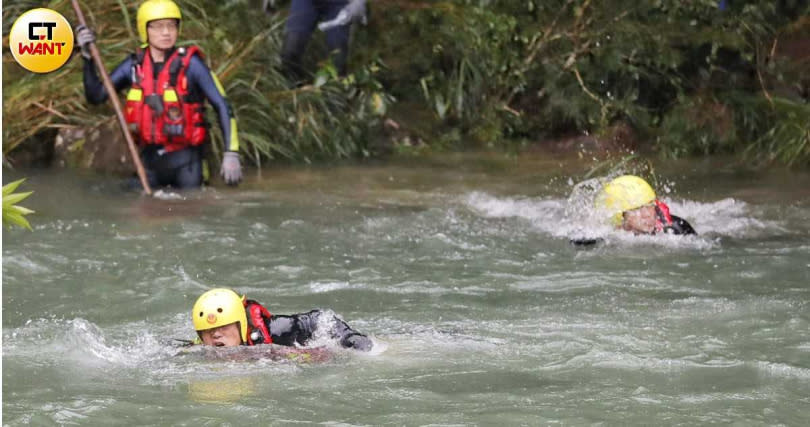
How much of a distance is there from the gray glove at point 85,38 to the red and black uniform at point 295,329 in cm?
470

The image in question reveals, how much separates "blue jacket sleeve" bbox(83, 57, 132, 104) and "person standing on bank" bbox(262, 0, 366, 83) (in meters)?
2.11

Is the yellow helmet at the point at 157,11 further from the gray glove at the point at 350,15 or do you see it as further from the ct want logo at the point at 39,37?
the ct want logo at the point at 39,37

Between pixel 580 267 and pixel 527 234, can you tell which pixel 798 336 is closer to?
pixel 580 267

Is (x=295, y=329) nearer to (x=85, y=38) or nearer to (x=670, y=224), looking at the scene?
(x=670, y=224)

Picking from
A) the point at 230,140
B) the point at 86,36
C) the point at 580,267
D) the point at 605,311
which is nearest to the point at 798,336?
the point at 605,311

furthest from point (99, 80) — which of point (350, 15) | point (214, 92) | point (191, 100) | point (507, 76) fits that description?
point (507, 76)

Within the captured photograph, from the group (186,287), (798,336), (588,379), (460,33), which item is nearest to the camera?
(588,379)

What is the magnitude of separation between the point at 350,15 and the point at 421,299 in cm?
540

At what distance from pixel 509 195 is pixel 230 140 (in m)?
2.12

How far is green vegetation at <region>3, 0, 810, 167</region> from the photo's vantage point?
12391 mm

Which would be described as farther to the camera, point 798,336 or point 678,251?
point 678,251

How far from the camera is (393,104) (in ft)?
45.1

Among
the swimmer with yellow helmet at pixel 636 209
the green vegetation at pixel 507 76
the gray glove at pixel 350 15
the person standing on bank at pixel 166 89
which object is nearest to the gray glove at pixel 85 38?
the person standing on bank at pixel 166 89

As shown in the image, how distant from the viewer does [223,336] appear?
6.36 m
